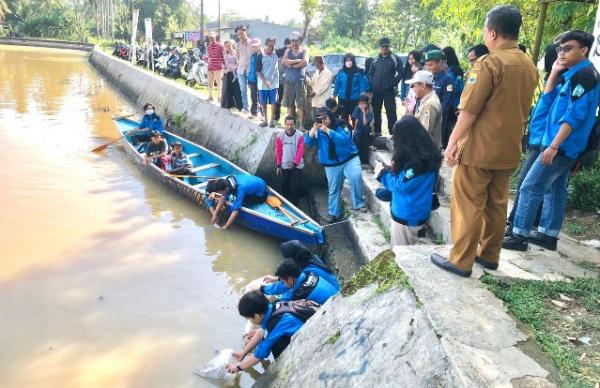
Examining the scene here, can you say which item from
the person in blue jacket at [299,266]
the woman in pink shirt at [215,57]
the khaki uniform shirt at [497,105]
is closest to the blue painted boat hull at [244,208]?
the person in blue jacket at [299,266]

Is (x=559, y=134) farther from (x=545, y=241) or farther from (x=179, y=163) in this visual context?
(x=179, y=163)

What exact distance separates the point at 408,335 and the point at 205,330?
3032 millimetres

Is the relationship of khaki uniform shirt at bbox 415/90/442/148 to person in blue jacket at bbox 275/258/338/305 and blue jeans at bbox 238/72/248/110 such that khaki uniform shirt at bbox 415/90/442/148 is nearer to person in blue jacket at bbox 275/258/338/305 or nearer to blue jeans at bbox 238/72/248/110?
person in blue jacket at bbox 275/258/338/305

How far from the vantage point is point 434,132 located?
17.5 feet

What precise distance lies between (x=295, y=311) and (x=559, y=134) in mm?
2523

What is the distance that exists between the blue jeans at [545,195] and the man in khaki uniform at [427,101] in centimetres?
147

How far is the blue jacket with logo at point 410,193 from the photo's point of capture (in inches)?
164

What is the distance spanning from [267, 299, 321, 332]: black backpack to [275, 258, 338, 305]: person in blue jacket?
185 mm

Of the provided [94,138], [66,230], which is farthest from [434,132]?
[94,138]

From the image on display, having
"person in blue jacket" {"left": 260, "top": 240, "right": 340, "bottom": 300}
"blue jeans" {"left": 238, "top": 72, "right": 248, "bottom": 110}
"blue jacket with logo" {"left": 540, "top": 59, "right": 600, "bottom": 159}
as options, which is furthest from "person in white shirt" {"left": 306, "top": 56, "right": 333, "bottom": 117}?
"blue jacket with logo" {"left": 540, "top": 59, "right": 600, "bottom": 159}

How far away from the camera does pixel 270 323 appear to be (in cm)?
395

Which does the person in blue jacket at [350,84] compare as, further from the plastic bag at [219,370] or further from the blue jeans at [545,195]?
the plastic bag at [219,370]

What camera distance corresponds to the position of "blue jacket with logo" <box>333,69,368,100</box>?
862 centimetres

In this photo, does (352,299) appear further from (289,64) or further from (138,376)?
(289,64)
